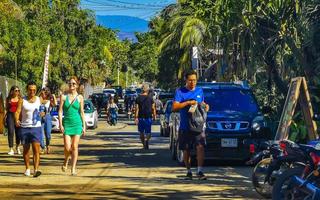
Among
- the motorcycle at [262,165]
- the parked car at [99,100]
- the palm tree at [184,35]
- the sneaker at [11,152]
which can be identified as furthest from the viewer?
the parked car at [99,100]

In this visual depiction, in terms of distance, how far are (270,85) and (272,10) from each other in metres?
2.86

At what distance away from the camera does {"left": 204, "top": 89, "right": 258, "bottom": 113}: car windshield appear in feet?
53.6

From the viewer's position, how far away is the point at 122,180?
1300 cm

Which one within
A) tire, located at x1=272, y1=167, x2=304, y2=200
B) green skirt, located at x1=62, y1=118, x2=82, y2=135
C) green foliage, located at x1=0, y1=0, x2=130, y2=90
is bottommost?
tire, located at x1=272, y1=167, x2=304, y2=200

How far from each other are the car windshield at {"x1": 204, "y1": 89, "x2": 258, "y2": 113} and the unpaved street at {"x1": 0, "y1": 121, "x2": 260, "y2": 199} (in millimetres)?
1264

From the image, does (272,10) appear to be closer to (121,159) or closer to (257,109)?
(257,109)

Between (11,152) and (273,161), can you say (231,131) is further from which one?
(11,152)

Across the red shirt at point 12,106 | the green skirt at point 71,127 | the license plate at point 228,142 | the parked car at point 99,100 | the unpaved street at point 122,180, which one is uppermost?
the parked car at point 99,100

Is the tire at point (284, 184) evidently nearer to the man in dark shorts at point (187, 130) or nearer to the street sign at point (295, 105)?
the street sign at point (295, 105)

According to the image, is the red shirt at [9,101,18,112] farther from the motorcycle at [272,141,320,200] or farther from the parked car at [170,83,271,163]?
the motorcycle at [272,141,320,200]

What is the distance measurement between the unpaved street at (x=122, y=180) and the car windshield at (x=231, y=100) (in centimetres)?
126

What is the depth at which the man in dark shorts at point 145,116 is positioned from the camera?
67.7ft

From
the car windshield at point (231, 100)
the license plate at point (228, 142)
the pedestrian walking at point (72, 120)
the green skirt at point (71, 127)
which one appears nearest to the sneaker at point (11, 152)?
the pedestrian walking at point (72, 120)

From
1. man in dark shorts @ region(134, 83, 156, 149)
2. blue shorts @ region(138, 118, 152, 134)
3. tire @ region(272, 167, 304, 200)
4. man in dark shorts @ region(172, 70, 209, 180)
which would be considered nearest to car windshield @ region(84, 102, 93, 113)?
man in dark shorts @ region(134, 83, 156, 149)
